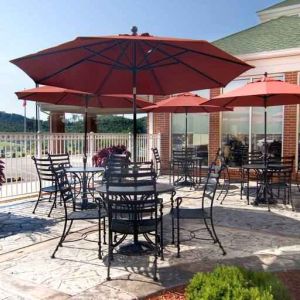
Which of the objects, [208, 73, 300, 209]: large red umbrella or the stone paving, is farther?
[208, 73, 300, 209]: large red umbrella

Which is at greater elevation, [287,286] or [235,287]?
[235,287]

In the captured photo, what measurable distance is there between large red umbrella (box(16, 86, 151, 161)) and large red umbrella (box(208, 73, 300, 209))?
83.3 inches

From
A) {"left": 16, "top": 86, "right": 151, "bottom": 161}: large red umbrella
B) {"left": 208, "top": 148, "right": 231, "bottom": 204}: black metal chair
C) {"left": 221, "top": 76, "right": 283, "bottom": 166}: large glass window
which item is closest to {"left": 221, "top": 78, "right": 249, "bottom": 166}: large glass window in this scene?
{"left": 221, "top": 76, "right": 283, "bottom": 166}: large glass window

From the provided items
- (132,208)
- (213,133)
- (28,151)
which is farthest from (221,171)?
(213,133)

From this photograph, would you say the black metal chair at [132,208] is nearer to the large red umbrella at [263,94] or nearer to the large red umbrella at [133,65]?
the large red umbrella at [133,65]

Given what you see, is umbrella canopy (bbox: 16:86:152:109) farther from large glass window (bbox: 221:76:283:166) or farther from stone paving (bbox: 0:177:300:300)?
large glass window (bbox: 221:76:283:166)

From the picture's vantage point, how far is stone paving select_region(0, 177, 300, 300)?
365cm

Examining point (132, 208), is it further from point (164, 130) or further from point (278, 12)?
point (278, 12)

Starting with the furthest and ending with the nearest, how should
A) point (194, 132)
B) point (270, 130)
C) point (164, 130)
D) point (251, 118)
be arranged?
point (164, 130)
point (194, 132)
point (251, 118)
point (270, 130)

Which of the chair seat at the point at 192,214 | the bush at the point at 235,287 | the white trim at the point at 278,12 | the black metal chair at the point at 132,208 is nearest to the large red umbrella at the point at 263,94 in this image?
the chair seat at the point at 192,214

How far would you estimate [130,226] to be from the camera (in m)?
4.16

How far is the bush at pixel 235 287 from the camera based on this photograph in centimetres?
224

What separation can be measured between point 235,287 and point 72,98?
6750mm

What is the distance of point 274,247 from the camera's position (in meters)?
4.96
